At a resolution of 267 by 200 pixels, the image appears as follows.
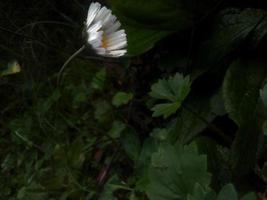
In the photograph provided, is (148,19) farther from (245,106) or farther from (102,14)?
(245,106)

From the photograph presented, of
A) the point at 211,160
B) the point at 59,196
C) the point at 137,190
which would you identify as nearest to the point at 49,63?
the point at 59,196

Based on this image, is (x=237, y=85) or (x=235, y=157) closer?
(x=235, y=157)

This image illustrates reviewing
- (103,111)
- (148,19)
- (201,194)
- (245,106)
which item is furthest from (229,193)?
(103,111)

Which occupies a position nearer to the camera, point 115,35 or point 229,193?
point 229,193

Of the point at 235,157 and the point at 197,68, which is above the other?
the point at 197,68

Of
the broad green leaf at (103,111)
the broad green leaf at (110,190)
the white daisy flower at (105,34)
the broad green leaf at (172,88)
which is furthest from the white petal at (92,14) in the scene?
the broad green leaf at (103,111)

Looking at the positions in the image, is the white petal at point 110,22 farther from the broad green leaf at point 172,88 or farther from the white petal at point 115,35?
the broad green leaf at point 172,88

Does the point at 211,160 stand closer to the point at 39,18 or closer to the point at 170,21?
the point at 170,21
